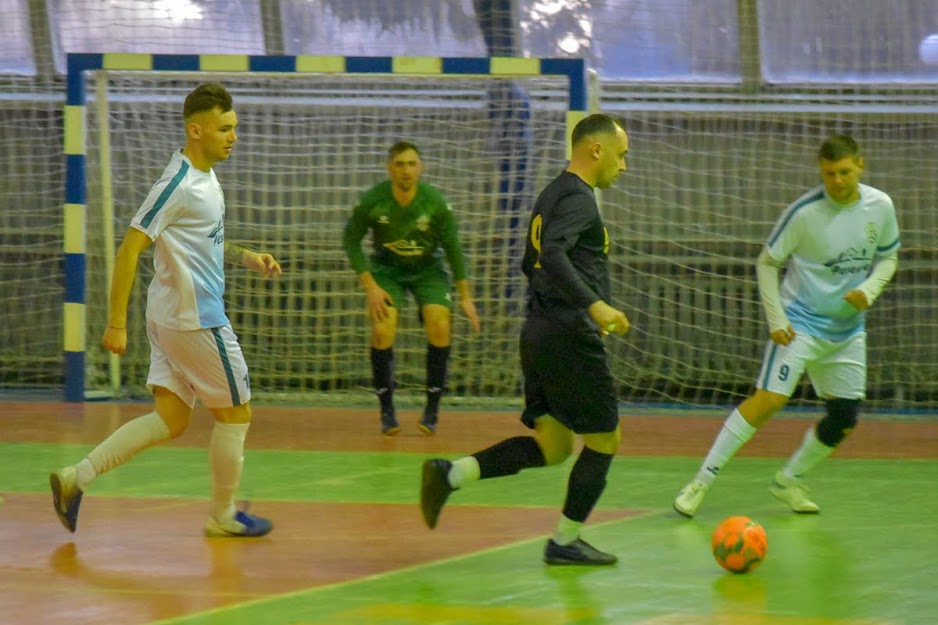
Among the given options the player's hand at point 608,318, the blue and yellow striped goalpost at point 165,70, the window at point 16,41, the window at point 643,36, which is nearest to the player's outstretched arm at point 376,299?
the blue and yellow striped goalpost at point 165,70

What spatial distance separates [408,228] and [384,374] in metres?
0.99

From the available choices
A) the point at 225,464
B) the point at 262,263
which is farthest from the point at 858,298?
the point at 225,464

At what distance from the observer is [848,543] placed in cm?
582

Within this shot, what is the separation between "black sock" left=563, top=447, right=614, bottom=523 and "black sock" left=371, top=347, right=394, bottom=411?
4151mm

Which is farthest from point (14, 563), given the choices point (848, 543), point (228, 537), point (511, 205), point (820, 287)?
point (511, 205)

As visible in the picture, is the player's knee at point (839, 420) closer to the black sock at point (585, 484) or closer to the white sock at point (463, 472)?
the black sock at point (585, 484)

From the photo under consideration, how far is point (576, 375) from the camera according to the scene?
206 inches

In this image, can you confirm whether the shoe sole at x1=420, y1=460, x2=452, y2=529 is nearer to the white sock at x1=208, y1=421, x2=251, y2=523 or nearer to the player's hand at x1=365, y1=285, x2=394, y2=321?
the white sock at x1=208, y1=421, x2=251, y2=523

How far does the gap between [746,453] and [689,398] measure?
2.61 m

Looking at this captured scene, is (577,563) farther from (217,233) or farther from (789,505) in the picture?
(217,233)

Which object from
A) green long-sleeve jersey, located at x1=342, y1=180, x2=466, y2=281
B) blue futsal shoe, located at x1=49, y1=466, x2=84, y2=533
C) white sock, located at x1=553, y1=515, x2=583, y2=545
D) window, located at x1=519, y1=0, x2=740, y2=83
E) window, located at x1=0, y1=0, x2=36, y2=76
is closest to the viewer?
white sock, located at x1=553, y1=515, x2=583, y2=545

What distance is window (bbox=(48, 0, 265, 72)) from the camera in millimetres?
12234

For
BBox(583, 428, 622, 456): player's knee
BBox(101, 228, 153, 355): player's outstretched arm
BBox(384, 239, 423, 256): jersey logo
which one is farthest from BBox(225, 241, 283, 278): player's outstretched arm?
BBox(384, 239, 423, 256): jersey logo

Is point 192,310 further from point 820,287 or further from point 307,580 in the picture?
point 820,287
